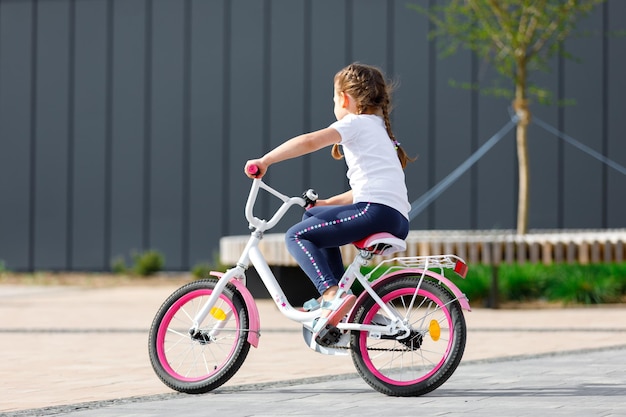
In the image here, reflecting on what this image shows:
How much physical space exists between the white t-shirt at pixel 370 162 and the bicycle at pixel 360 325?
0.63 ft

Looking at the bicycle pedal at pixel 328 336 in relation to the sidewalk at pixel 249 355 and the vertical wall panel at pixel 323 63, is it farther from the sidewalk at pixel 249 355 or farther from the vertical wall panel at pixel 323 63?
the vertical wall panel at pixel 323 63

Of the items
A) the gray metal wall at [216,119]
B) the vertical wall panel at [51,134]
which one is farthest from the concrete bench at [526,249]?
the vertical wall panel at [51,134]

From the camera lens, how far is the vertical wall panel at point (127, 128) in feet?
61.2

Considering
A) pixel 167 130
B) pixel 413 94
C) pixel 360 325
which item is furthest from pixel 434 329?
pixel 167 130

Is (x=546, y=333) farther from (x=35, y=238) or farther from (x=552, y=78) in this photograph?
(x=35, y=238)

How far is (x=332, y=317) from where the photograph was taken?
545cm

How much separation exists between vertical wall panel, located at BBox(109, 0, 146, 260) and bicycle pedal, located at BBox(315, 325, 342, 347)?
1334 centimetres

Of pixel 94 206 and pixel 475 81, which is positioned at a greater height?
pixel 475 81

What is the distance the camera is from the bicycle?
212 inches

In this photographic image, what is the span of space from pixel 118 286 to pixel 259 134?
355 centimetres

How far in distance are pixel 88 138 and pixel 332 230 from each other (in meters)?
14.0

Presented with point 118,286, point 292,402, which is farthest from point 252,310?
point 118,286

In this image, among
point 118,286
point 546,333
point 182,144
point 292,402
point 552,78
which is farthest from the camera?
point 182,144

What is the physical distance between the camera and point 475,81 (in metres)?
17.6
